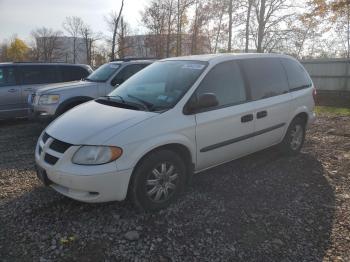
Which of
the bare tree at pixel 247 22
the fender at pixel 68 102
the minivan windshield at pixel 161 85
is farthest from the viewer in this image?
the bare tree at pixel 247 22

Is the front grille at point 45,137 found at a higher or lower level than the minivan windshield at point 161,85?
lower

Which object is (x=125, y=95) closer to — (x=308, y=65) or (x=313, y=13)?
(x=308, y=65)

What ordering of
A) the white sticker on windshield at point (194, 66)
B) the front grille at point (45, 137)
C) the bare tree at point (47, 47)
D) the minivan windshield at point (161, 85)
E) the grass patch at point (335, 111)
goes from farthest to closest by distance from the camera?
the bare tree at point (47, 47) → the grass patch at point (335, 111) → the white sticker on windshield at point (194, 66) → the minivan windshield at point (161, 85) → the front grille at point (45, 137)

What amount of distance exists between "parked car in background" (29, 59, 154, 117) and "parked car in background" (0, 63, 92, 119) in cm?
138

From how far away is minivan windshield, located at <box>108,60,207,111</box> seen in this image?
13.4 ft

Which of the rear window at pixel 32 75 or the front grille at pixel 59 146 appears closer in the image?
the front grille at pixel 59 146

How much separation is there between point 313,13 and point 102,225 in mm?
20031

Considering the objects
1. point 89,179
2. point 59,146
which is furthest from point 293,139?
point 59,146

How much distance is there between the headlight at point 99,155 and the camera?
11.2 feet

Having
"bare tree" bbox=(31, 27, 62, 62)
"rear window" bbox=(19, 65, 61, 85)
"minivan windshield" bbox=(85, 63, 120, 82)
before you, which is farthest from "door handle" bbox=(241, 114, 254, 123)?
A: "bare tree" bbox=(31, 27, 62, 62)

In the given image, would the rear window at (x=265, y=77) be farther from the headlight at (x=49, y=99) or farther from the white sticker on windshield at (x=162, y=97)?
the headlight at (x=49, y=99)

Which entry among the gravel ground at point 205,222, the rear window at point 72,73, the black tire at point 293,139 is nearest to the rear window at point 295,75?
the black tire at point 293,139

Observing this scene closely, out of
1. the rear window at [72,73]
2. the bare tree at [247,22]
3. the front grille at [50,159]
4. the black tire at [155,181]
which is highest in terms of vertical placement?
the bare tree at [247,22]

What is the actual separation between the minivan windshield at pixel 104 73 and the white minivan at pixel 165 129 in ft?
11.4
